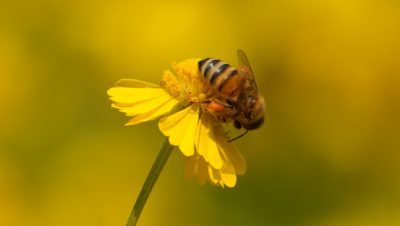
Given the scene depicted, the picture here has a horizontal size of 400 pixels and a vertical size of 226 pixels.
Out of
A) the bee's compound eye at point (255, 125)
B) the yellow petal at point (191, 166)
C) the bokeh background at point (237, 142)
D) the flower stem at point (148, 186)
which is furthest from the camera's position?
the bokeh background at point (237, 142)

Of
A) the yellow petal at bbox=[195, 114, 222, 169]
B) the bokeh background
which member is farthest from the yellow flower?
the bokeh background

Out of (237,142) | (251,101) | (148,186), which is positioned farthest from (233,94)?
(237,142)

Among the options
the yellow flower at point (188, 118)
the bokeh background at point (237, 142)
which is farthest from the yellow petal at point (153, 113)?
the bokeh background at point (237, 142)

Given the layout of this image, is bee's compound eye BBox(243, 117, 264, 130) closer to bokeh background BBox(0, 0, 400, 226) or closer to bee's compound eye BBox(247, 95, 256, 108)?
bee's compound eye BBox(247, 95, 256, 108)

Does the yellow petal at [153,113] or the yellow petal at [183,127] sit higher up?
the yellow petal at [153,113]

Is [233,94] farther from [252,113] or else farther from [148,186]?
[148,186]

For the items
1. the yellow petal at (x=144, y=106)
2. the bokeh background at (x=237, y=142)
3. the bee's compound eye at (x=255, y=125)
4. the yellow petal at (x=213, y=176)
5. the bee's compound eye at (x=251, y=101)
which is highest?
the yellow petal at (x=144, y=106)

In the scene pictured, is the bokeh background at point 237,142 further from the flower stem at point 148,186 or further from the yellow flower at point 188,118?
the flower stem at point 148,186
